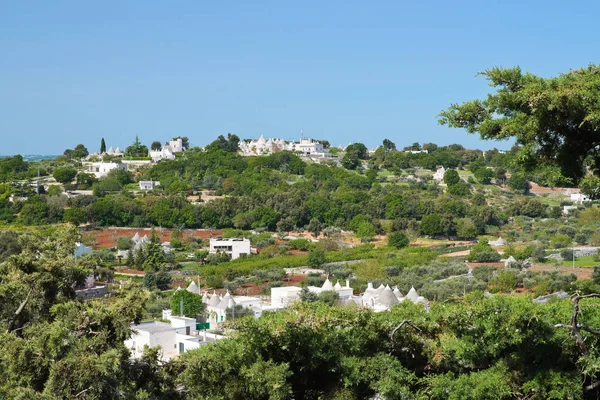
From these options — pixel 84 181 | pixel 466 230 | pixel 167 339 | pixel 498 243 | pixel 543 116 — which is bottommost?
pixel 498 243

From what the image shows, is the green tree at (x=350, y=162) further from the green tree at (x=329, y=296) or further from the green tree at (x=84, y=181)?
the green tree at (x=329, y=296)

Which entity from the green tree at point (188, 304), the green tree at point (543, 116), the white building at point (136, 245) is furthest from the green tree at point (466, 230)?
the green tree at point (543, 116)

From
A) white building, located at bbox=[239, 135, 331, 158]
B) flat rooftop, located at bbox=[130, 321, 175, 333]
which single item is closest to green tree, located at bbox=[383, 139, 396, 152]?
white building, located at bbox=[239, 135, 331, 158]

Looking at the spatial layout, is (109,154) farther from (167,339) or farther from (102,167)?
(167,339)

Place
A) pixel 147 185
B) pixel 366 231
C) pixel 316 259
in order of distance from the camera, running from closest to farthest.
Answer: pixel 316 259, pixel 366 231, pixel 147 185

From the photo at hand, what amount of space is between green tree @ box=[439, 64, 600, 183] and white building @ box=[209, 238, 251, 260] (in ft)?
126

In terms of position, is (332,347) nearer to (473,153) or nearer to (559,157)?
(559,157)

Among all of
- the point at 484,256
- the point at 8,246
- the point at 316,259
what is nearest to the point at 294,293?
the point at 316,259

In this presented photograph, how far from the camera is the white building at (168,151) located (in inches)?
3521

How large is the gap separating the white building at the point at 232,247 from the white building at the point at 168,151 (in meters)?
36.8

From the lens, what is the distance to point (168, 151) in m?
92.3

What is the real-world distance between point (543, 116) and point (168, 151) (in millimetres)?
84195

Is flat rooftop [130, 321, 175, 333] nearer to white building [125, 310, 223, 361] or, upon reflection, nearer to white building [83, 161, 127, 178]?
white building [125, 310, 223, 361]

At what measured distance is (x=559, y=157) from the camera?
10.5 meters
